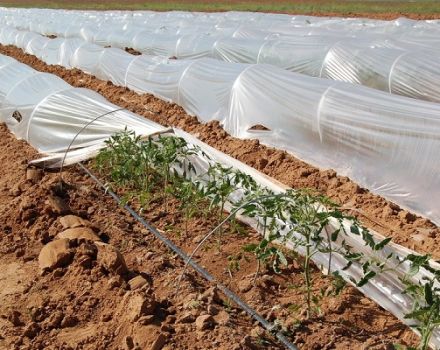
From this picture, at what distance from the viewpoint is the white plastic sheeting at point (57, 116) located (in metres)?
6.30

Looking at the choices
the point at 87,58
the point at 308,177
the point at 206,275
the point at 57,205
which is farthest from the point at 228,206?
the point at 87,58

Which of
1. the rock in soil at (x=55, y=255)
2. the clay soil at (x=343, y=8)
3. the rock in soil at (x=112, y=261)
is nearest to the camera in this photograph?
the rock in soil at (x=112, y=261)

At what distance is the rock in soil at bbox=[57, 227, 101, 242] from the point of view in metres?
4.26

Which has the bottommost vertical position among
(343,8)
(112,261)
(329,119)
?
(343,8)

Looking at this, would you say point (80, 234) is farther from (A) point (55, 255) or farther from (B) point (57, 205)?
(B) point (57, 205)

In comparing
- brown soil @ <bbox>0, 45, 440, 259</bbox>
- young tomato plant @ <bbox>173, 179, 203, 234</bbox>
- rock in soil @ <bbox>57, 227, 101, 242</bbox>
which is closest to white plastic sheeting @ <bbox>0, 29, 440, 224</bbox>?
brown soil @ <bbox>0, 45, 440, 259</bbox>

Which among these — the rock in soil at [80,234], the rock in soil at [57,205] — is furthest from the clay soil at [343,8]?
the rock in soil at [80,234]

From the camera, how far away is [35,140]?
23.2ft

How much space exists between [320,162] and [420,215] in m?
1.42

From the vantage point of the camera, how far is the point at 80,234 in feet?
14.2

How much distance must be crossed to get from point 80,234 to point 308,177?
8.46 ft

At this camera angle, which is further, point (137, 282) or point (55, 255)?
point (55, 255)

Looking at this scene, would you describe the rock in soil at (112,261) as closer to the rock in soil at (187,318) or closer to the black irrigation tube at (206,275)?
the black irrigation tube at (206,275)

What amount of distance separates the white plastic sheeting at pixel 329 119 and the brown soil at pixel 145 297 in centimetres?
175
